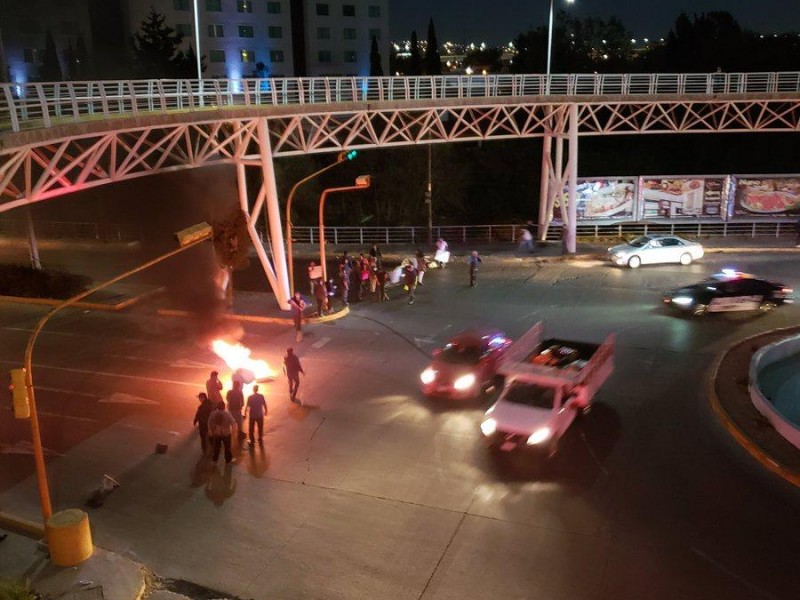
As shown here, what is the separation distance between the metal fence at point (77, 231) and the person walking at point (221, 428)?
26198 millimetres

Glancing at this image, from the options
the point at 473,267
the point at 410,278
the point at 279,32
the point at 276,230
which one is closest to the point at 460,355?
the point at 410,278

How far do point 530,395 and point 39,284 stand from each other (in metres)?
20.1

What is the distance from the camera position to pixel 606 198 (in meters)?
34.0

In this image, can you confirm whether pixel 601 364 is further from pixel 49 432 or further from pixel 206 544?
pixel 49 432

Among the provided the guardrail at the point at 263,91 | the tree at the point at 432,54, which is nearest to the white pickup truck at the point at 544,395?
the guardrail at the point at 263,91

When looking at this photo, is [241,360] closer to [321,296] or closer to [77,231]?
[321,296]

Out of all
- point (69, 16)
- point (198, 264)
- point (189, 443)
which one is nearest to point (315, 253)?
point (198, 264)

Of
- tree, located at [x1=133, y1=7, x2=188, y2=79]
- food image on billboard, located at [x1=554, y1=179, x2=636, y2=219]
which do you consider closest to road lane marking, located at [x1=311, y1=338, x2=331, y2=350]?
food image on billboard, located at [x1=554, y1=179, x2=636, y2=219]

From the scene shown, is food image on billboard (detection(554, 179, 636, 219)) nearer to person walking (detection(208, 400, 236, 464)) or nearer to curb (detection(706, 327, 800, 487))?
curb (detection(706, 327, 800, 487))

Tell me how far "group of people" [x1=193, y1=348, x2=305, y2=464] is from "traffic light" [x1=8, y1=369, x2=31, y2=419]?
12.1ft

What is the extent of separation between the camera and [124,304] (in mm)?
23875

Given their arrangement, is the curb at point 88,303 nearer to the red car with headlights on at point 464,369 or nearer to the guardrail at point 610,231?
the red car with headlights on at point 464,369

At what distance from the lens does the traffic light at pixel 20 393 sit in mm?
9336

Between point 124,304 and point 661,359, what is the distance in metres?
17.5
